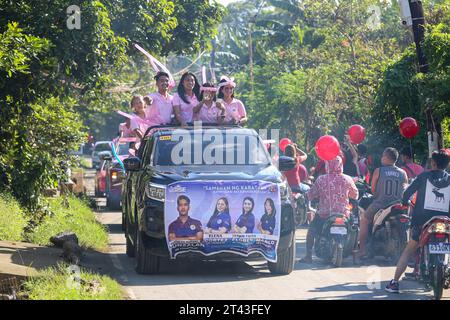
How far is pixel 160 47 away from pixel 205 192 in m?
11.8

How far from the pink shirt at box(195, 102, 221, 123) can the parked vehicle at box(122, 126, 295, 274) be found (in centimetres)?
158

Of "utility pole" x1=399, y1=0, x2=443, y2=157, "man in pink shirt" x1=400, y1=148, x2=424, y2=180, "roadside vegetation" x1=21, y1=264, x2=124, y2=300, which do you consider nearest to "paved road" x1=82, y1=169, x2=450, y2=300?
"roadside vegetation" x1=21, y1=264, x2=124, y2=300

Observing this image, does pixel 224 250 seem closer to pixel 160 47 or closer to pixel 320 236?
pixel 320 236

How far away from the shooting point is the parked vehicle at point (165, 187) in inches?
474

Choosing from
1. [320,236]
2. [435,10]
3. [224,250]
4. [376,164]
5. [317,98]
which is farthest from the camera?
[317,98]

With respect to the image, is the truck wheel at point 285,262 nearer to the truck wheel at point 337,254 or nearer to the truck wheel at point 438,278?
the truck wheel at point 337,254

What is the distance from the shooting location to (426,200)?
11141 mm

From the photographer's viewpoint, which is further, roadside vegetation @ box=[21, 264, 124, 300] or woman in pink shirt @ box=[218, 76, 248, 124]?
woman in pink shirt @ box=[218, 76, 248, 124]

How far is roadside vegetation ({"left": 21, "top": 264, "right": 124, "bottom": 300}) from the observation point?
31.6ft

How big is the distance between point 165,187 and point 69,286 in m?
2.44

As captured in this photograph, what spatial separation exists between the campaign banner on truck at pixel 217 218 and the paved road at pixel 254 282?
445mm

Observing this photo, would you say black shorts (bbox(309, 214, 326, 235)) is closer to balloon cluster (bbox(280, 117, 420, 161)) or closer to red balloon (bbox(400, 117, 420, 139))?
balloon cluster (bbox(280, 117, 420, 161))

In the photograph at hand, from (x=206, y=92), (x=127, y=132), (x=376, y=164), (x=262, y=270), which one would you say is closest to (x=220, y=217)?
(x=262, y=270)
